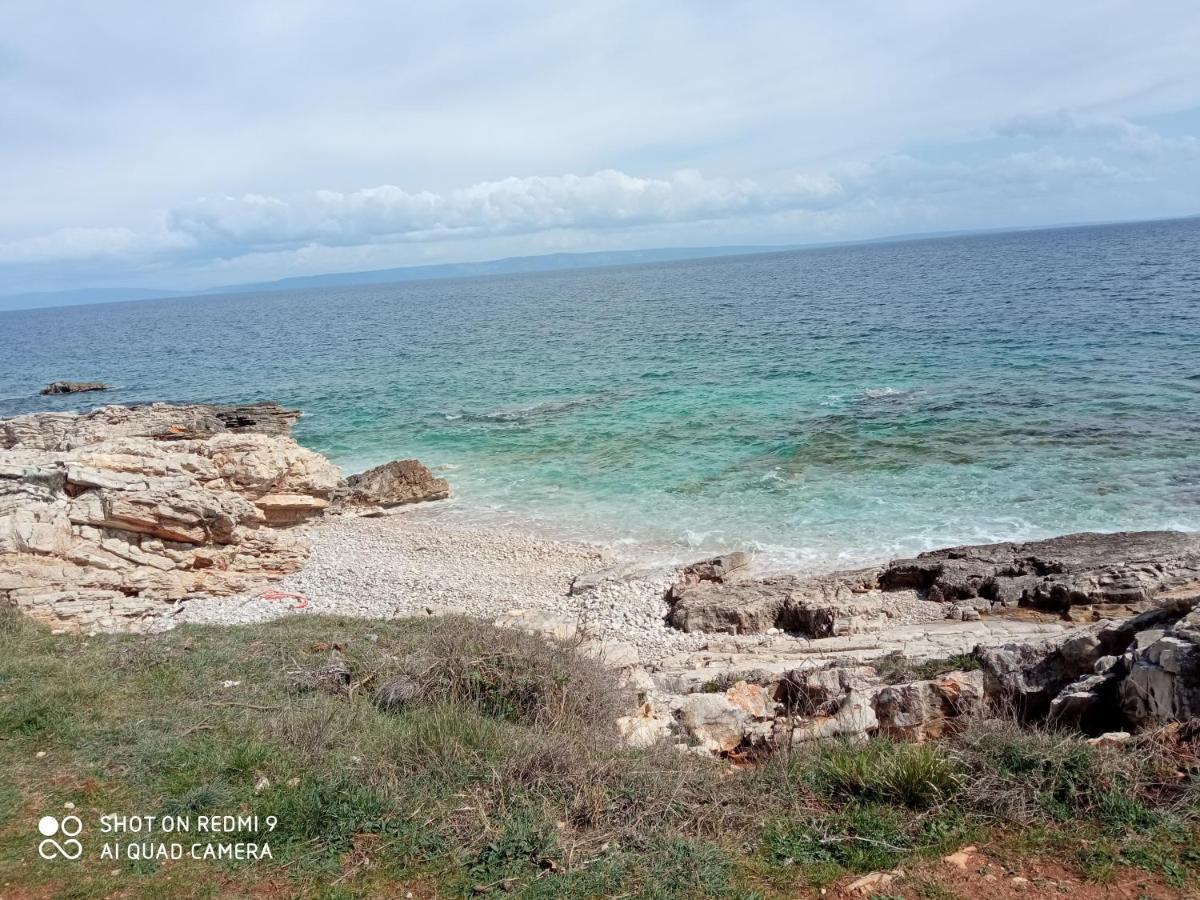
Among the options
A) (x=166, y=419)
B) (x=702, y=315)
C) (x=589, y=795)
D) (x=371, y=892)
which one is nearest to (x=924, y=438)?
(x=589, y=795)

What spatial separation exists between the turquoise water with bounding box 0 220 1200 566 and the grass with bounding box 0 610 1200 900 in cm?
1092

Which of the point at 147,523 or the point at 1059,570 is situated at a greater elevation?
the point at 147,523

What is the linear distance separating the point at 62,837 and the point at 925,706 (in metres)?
8.50

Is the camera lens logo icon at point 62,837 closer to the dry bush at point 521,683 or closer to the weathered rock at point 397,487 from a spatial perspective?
the dry bush at point 521,683

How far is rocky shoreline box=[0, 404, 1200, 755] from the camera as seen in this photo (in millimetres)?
8117

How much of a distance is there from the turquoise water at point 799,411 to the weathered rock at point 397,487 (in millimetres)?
1127

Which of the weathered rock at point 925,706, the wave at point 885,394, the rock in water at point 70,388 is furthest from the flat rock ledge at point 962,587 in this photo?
the rock in water at point 70,388

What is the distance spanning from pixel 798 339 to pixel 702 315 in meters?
25.3

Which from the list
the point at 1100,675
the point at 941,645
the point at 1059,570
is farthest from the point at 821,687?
the point at 1059,570

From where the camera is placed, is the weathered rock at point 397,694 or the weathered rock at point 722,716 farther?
the weathered rock at point 397,694

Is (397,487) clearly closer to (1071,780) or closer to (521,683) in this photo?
(521,683)

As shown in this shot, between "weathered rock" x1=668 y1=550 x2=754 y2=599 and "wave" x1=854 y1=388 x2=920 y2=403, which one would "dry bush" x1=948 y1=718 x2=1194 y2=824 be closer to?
"weathered rock" x1=668 y1=550 x2=754 y2=599

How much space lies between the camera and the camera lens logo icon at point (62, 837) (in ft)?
19.3

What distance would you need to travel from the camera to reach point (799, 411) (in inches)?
1216
